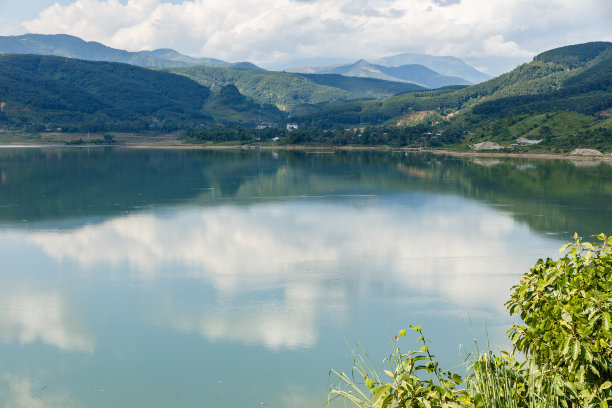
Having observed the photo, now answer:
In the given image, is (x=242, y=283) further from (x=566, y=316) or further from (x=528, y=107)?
(x=528, y=107)

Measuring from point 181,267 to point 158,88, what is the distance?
605 ft

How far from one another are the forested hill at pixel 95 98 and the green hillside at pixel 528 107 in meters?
41.4

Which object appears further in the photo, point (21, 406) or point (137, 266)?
point (137, 266)

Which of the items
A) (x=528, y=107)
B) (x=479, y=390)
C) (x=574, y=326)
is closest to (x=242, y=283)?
(x=479, y=390)

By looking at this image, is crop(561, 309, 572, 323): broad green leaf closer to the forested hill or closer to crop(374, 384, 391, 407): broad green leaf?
crop(374, 384, 391, 407): broad green leaf

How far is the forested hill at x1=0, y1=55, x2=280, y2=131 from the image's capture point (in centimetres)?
11969

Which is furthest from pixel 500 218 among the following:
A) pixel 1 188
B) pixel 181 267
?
pixel 1 188

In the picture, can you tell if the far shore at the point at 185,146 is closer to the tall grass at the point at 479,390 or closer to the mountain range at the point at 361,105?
the mountain range at the point at 361,105

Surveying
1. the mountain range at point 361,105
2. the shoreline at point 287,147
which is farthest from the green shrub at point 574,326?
the mountain range at point 361,105

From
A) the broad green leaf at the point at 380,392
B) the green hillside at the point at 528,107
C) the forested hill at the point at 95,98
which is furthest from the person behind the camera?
the forested hill at the point at 95,98

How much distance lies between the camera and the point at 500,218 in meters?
25.8

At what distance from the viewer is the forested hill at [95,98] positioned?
11969cm

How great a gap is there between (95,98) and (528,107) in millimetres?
116611

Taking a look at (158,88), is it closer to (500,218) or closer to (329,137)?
(329,137)
